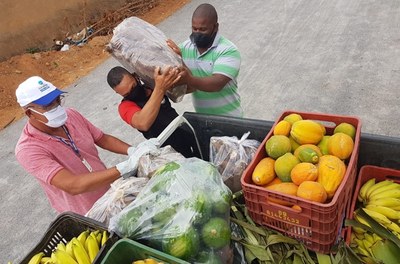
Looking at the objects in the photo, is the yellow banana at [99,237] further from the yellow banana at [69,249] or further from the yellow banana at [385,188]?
the yellow banana at [385,188]

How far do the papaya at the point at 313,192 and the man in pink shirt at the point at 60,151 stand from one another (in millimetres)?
834

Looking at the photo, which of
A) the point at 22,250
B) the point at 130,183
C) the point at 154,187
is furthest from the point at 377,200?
the point at 22,250

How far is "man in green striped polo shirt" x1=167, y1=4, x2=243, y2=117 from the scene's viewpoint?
247 centimetres

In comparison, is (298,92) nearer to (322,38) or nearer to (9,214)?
(322,38)

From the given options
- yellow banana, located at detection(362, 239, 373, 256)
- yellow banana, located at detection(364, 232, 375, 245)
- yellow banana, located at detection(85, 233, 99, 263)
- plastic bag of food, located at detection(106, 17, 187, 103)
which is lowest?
yellow banana, located at detection(362, 239, 373, 256)

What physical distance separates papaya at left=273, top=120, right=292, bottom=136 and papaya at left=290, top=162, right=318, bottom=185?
270 millimetres

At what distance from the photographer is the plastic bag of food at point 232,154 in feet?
6.52

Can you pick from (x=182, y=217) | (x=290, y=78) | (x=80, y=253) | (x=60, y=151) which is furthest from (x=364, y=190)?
(x=290, y=78)

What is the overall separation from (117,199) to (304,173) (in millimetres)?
895

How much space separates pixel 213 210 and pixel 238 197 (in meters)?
0.39

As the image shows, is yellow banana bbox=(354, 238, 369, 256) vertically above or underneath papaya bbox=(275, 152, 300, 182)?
underneath

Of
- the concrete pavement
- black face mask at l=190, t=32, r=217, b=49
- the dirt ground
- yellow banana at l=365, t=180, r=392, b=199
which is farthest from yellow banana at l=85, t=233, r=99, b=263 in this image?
the dirt ground

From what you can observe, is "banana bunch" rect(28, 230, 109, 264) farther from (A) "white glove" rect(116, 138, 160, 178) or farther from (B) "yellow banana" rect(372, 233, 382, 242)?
(B) "yellow banana" rect(372, 233, 382, 242)

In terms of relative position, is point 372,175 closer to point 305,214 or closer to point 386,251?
point 386,251
